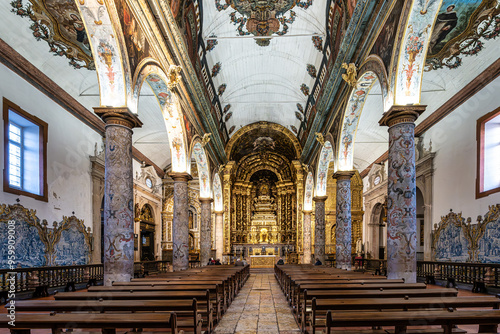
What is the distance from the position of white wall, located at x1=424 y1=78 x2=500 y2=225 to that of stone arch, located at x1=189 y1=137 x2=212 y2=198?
990 cm

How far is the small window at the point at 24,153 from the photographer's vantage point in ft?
35.3

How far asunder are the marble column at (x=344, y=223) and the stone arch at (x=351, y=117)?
1.71 feet

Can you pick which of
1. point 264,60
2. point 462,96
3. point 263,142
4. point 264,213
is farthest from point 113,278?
point 264,213

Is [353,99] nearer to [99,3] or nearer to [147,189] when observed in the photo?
[99,3]

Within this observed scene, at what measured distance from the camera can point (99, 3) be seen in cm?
734

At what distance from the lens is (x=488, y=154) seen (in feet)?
38.9

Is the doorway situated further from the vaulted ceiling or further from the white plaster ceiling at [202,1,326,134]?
the white plaster ceiling at [202,1,326,134]

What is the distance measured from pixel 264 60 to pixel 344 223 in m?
8.40

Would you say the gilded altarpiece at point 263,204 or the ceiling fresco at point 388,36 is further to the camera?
the gilded altarpiece at point 263,204

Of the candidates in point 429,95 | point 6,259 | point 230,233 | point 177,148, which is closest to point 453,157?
point 429,95

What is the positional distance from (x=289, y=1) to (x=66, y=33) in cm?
730

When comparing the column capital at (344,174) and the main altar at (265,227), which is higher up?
the column capital at (344,174)

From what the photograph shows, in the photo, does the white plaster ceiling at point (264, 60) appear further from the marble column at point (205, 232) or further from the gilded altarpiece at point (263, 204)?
the gilded altarpiece at point (263, 204)

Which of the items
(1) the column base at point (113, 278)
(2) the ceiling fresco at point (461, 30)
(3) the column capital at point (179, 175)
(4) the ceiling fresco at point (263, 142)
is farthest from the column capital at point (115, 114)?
(4) the ceiling fresco at point (263, 142)
